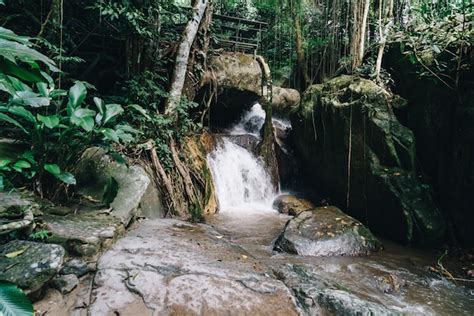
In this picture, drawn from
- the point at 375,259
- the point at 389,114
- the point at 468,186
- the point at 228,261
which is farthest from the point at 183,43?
the point at 468,186

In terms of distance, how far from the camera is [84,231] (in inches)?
105

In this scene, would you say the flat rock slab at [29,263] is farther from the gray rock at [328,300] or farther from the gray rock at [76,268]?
the gray rock at [328,300]

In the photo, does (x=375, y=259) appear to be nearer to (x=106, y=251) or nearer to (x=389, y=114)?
(x=389, y=114)

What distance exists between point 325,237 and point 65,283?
3295 mm

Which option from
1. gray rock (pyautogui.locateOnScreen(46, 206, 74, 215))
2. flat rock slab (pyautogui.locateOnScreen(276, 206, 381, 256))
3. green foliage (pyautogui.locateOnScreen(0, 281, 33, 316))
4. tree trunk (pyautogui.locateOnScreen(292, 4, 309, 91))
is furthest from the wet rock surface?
green foliage (pyautogui.locateOnScreen(0, 281, 33, 316))

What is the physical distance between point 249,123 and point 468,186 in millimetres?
5908

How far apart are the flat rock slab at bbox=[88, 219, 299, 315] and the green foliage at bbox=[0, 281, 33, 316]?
0.73 m

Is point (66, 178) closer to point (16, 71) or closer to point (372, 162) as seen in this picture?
point (16, 71)

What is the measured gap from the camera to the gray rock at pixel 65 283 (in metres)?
2.10

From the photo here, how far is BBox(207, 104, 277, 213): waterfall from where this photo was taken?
21.8 ft

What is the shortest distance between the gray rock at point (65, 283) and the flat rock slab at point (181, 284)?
0.15 meters

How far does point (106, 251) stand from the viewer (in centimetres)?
269

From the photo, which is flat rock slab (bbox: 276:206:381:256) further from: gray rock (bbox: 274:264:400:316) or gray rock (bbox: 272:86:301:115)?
gray rock (bbox: 272:86:301:115)

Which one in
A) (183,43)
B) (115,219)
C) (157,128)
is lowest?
(115,219)
